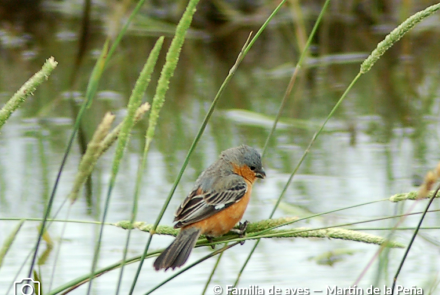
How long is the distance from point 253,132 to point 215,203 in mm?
2804

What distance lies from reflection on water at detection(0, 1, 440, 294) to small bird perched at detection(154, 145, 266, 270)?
0.47m

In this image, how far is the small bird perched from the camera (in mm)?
3062

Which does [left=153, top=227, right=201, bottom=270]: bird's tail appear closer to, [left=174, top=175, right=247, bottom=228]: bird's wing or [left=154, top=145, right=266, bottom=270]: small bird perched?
[left=154, top=145, right=266, bottom=270]: small bird perched

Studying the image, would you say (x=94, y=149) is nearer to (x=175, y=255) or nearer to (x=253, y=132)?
(x=175, y=255)

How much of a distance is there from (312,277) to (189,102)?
136 inches

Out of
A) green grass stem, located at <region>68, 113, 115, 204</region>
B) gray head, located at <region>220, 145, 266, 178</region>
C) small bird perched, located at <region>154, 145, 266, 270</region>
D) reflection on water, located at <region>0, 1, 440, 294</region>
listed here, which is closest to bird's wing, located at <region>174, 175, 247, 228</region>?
small bird perched, located at <region>154, 145, 266, 270</region>

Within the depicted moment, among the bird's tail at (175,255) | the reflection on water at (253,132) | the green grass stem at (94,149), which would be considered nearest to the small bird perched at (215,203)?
the bird's tail at (175,255)

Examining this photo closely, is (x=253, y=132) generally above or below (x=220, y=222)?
above

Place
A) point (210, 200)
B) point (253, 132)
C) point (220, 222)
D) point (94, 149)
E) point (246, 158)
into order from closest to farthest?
1. point (94, 149)
2. point (220, 222)
3. point (210, 200)
4. point (246, 158)
5. point (253, 132)

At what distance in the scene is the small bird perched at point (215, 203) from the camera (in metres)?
3.06

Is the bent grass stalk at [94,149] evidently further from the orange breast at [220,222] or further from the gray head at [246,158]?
the gray head at [246,158]

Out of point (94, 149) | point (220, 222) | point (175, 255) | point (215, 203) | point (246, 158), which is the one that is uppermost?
point (246, 158)

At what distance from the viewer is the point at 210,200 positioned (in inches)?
141

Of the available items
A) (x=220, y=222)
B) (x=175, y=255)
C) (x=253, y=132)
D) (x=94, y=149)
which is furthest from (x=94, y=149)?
(x=253, y=132)
